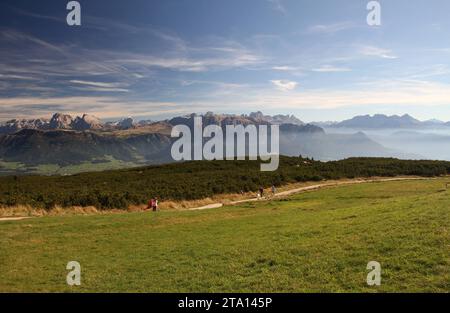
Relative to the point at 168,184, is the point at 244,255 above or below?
above

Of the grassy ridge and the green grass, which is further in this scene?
the grassy ridge

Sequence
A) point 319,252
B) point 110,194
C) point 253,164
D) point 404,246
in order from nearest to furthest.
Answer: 1. point 404,246
2. point 319,252
3. point 110,194
4. point 253,164

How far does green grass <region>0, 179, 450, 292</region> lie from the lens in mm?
15086

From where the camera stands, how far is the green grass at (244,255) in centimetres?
1509

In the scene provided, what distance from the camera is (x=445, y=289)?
12.6 m

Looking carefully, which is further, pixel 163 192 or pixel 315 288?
pixel 163 192

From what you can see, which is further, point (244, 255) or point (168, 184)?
point (168, 184)

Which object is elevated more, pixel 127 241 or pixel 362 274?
pixel 362 274

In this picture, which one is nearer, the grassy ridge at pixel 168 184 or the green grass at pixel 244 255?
the green grass at pixel 244 255

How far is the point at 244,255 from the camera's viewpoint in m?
20.3
